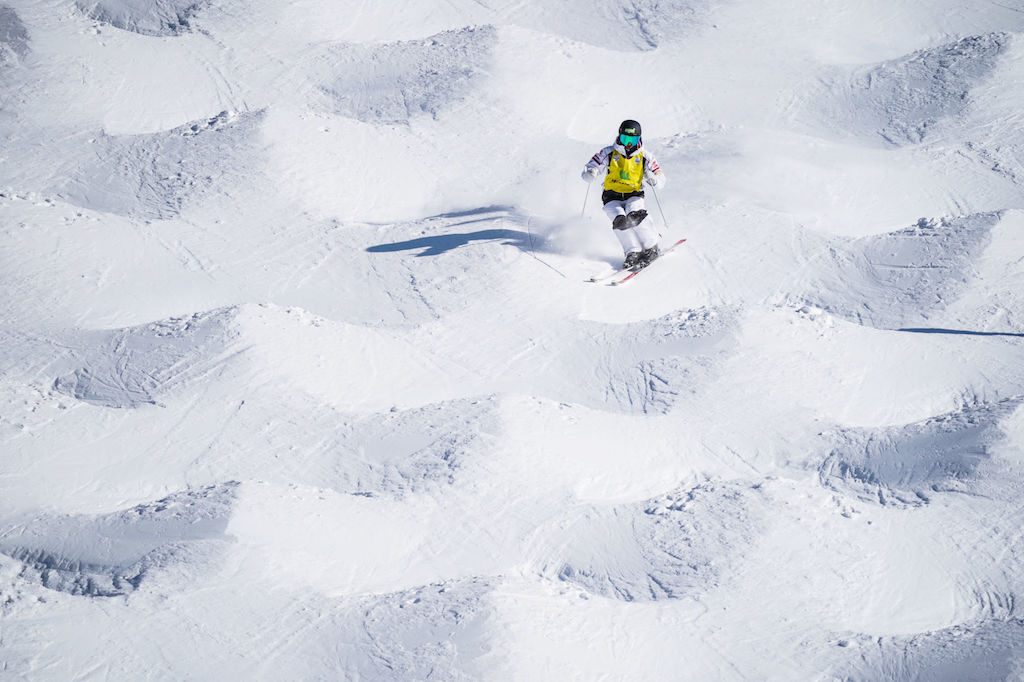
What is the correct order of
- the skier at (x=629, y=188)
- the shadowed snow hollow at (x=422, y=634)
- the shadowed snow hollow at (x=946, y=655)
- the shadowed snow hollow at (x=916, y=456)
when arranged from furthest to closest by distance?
the skier at (x=629, y=188), the shadowed snow hollow at (x=916, y=456), the shadowed snow hollow at (x=422, y=634), the shadowed snow hollow at (x=946, y=655)

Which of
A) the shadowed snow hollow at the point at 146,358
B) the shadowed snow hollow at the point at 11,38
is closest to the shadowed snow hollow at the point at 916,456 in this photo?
the shadowed snow hollow at the point at 146,358

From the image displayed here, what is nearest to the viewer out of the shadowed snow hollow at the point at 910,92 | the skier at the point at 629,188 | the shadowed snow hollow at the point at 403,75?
the skier at the point at 629,188

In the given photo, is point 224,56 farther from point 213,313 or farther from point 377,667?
point 377,667

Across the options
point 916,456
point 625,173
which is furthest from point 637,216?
point 916,456

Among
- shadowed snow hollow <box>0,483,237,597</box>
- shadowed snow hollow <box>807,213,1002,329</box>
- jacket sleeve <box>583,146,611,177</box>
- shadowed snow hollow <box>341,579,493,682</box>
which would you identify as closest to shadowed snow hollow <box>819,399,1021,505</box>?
shadowed snow hollow <box>807,213,1002,329</box>

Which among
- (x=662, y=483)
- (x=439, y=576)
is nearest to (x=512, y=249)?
(x=662, y=483)

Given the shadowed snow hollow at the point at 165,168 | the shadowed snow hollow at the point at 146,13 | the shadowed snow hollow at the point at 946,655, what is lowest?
the shadowed snow hollow at the point at 946,655

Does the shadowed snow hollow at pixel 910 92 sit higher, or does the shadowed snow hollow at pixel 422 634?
the shadowed snow hollow at pixel 910 92

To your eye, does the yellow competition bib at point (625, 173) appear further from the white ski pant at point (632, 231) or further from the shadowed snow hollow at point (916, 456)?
the shadowed snow hollow at point (916, 456)
